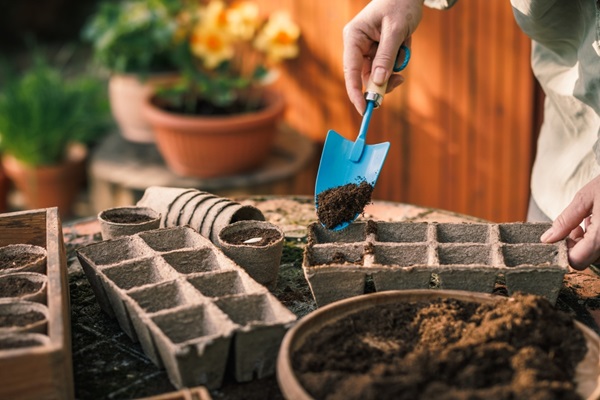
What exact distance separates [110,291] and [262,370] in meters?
0.42

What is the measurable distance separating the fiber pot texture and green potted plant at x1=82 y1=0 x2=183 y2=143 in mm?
458

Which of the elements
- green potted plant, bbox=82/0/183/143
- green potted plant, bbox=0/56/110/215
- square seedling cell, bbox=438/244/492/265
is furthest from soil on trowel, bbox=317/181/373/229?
green potted plant, bbox=0/56/110/215

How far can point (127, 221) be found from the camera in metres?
2.26

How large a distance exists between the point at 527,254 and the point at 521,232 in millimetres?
127

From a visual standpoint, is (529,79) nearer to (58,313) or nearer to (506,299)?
(506,299)

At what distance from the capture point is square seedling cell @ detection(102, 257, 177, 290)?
192 cm

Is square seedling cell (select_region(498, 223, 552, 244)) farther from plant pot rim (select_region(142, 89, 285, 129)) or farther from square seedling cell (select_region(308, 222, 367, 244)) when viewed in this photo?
plant pot rim (select_region(142, 89, 285, 129))

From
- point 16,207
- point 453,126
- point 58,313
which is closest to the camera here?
point 58,313

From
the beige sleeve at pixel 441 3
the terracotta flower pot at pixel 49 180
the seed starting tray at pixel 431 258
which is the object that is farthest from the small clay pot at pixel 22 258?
the terracotta flower pot at pixel 49 180

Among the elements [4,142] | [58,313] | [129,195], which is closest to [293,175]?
[129,195]

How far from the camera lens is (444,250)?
198 centimetres

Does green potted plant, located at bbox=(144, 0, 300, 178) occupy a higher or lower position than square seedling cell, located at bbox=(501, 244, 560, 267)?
higher

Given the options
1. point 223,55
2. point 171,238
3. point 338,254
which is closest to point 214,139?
point 223,55

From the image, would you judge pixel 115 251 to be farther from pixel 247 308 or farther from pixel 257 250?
pixel 247 308
